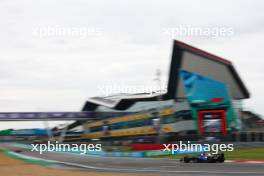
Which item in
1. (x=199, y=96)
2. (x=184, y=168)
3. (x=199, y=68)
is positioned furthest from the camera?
(x=199, y=68)

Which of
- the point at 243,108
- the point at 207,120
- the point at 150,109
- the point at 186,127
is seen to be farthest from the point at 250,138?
the point at 150,109

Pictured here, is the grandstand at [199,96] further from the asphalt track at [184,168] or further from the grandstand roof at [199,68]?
the asphalt track at [184,168]

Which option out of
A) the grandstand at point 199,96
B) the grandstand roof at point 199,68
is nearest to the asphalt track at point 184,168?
the grandstand at point 199,96

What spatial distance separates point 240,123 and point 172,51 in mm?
17135

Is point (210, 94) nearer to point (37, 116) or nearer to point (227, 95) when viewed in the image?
point (227, 95)

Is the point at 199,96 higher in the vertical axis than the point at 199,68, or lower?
lower

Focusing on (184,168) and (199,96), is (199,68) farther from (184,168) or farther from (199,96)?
(184,168)

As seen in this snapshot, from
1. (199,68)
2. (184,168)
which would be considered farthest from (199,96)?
(184,168)

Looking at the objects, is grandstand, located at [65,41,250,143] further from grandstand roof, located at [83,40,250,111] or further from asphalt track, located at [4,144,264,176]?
asphalt track, located at [4,144,264,176]

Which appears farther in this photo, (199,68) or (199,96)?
(199,68)

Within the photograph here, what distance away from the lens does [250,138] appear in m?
71.8

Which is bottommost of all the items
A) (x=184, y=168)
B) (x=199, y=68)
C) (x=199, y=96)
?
(x=184, y=168)

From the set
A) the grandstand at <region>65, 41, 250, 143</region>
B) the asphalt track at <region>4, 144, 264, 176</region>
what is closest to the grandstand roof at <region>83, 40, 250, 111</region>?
the grandstand at <region>65, 41, 250, 143</region>

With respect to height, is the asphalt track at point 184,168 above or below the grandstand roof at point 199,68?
below
